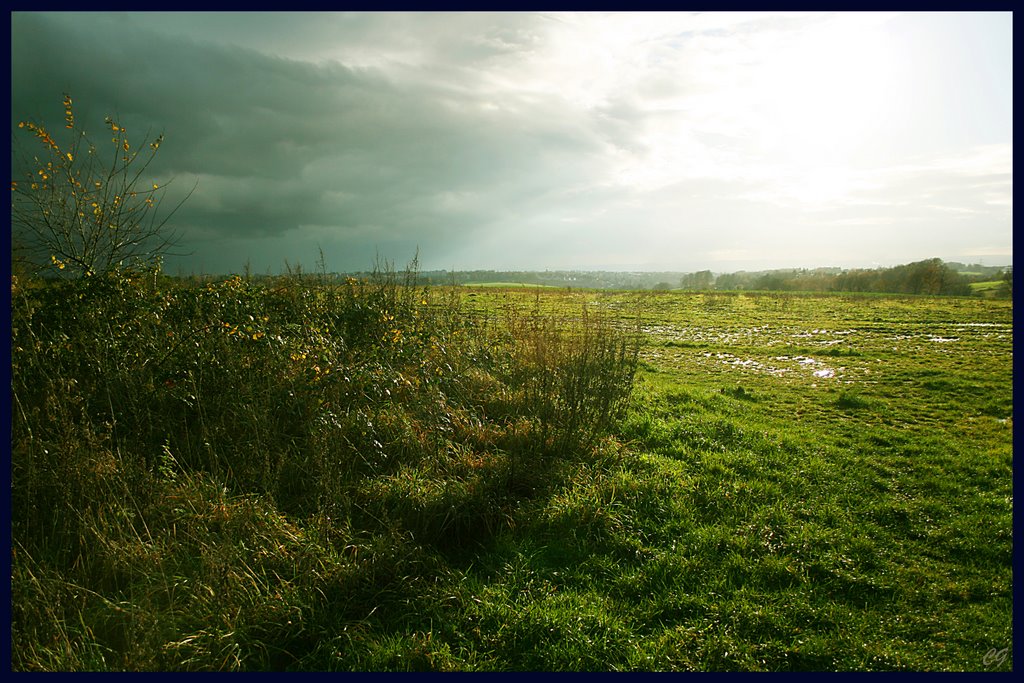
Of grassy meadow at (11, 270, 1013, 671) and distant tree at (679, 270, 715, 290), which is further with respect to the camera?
distant tree at (679, 270, 715, 290)

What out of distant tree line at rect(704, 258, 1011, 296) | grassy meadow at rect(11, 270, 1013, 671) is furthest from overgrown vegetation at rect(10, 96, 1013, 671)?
distant tree line at rect(704, 258, 1011, 296)

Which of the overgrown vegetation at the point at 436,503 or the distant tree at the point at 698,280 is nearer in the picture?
the overgrown vegetation at the point at 436,503

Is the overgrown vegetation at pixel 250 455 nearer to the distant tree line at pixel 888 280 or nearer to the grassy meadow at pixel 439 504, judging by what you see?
the grassy meadow at pixel 439 504

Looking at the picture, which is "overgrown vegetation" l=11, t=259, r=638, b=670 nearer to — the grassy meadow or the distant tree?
the grassy meadow

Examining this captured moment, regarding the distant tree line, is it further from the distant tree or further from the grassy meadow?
the grassy meadow

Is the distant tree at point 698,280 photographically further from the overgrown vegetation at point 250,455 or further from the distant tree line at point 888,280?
the overgrown vegetation at point 250,455

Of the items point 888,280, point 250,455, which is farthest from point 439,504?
point 888,280

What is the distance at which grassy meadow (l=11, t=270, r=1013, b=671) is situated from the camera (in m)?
3.48

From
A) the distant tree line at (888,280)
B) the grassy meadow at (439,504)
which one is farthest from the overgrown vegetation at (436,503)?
the distant tree line at (888,280)

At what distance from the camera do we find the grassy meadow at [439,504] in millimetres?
3480

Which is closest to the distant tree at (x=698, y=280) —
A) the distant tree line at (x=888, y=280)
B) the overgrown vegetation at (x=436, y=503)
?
the distant tree line at (x=888, y=280)

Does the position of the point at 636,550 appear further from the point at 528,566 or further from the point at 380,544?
the point at 380,544

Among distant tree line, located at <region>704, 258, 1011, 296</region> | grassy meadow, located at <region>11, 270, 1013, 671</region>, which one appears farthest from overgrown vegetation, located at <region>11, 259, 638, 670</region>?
distant tree line, located at <region>704, 258, 1011, 296</region>

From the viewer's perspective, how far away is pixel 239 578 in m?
3.55
